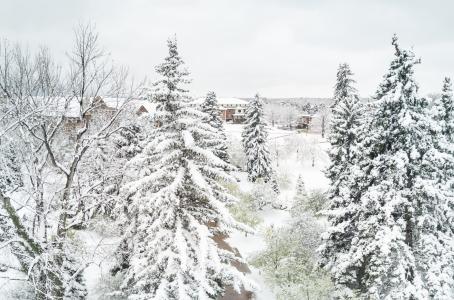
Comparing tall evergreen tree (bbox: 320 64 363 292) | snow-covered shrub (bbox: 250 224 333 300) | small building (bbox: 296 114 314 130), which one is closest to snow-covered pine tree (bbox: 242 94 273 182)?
snow-covered shrub (bbox: 250 224 333 300)

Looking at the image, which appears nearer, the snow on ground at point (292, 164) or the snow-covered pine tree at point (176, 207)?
the snow-covered pine tree at point (176, 207)

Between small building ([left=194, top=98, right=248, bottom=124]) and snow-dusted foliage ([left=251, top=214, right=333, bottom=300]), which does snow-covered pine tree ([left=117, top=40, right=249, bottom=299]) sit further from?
small building ([left=194, top=98, right=248, bottom=124])

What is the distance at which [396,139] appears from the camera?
18.5 meters

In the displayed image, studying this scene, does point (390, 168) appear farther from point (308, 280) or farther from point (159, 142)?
point (159, 142)

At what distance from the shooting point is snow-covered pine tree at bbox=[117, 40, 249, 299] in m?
14.6

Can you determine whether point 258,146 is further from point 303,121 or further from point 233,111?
point 303,121

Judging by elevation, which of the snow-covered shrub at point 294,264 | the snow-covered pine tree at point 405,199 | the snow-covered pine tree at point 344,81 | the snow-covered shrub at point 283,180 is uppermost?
the snow-covered pine tree at point 344,81

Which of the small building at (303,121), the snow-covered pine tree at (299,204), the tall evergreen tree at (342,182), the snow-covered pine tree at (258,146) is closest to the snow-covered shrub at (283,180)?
the snow-covered pine tree at (299,204)

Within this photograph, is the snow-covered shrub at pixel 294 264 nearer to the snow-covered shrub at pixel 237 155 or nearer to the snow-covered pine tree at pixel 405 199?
the snow-covered pine tree at pixel 405 199

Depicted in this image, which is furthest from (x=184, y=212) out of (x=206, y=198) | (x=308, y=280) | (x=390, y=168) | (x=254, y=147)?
(x=254, y=147)

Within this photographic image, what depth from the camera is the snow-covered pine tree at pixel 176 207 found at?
1462 cm

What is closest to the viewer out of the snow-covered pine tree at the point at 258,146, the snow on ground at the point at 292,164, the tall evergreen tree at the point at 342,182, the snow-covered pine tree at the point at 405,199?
the snow-covered pine tree at the point at 405,199

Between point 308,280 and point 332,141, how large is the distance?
9022 millimetres

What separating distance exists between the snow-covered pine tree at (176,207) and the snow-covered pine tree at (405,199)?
7.25m
